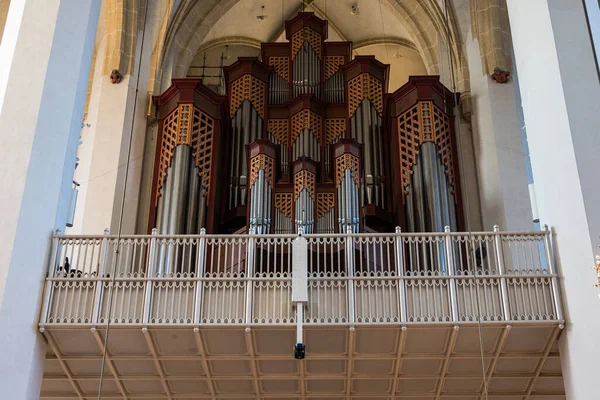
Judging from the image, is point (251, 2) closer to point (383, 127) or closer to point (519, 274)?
point (383, 127)

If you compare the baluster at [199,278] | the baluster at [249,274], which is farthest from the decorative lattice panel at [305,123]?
→ the baluster at [199,278]

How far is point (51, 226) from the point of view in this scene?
39.1 ft

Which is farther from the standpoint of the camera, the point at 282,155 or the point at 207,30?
the point at 207,30

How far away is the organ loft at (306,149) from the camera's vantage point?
14.5 m

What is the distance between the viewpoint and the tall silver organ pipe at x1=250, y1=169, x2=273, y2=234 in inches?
552

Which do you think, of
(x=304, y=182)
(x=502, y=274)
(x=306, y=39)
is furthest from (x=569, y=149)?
(x=306, y=39)

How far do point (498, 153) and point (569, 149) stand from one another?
432 cm

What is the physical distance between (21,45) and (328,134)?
697 cm

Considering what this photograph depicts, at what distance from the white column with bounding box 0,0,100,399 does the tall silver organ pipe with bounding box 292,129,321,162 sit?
4.94 meters

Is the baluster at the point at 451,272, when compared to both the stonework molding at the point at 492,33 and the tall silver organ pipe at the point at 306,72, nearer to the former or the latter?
the stonework molding at the point at 492,33

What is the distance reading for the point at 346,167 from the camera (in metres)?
14.9

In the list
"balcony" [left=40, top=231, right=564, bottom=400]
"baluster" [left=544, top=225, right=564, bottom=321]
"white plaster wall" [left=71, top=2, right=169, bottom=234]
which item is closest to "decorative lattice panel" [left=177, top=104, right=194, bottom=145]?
"white plaster wall" [left=71, top=2, right=169, bottom=234]

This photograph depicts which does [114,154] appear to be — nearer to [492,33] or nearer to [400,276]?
[400,276]

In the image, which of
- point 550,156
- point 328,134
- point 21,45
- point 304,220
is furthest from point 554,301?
point 21,45
